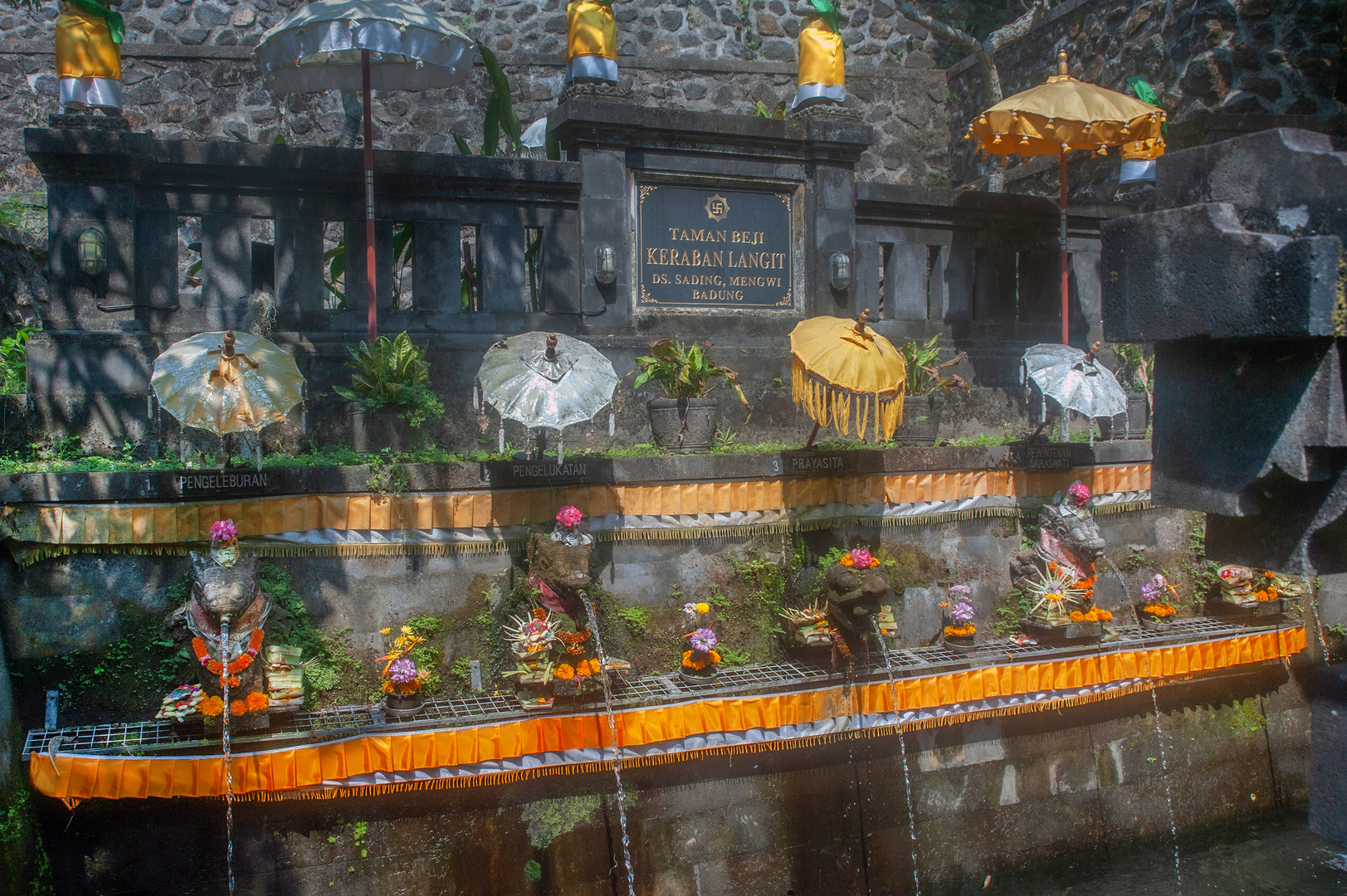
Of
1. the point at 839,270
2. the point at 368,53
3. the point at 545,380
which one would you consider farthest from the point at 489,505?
the point at 839,270

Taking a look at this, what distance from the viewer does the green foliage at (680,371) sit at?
9227 millimetres

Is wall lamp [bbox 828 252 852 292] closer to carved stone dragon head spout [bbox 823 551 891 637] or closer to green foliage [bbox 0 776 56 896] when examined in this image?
carved stone dragon head spout [bbox 823 551 891 637]

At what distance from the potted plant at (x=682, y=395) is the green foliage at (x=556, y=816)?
10.8 feet

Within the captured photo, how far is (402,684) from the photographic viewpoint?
736cm

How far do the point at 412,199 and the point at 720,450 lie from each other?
3.89m

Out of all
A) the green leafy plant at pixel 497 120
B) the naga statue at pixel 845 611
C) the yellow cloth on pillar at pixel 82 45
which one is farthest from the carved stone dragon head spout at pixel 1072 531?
the yellow cloth on pillar at pixel 82 45

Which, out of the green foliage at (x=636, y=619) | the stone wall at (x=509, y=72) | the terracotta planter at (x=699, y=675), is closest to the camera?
the terracotta planter at (x=699, y=675)

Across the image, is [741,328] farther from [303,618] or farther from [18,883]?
[18,883]

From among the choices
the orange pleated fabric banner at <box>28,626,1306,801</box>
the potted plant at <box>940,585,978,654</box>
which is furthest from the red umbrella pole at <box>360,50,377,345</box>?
the potted plant at <box>940,585,978,654</box>

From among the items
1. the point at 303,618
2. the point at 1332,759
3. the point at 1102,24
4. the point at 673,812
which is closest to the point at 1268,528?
the point at 1332,759

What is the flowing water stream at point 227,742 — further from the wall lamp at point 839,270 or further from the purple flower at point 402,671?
the wall lamp at point 839,270

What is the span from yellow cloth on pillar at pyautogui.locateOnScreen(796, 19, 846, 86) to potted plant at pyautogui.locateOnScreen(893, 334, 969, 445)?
3117 mm

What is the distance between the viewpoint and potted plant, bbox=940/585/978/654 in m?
9.24

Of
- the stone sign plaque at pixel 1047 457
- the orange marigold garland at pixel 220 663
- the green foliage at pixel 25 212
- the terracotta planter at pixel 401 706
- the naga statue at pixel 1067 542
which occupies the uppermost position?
the green foliage at pixel 25 212
